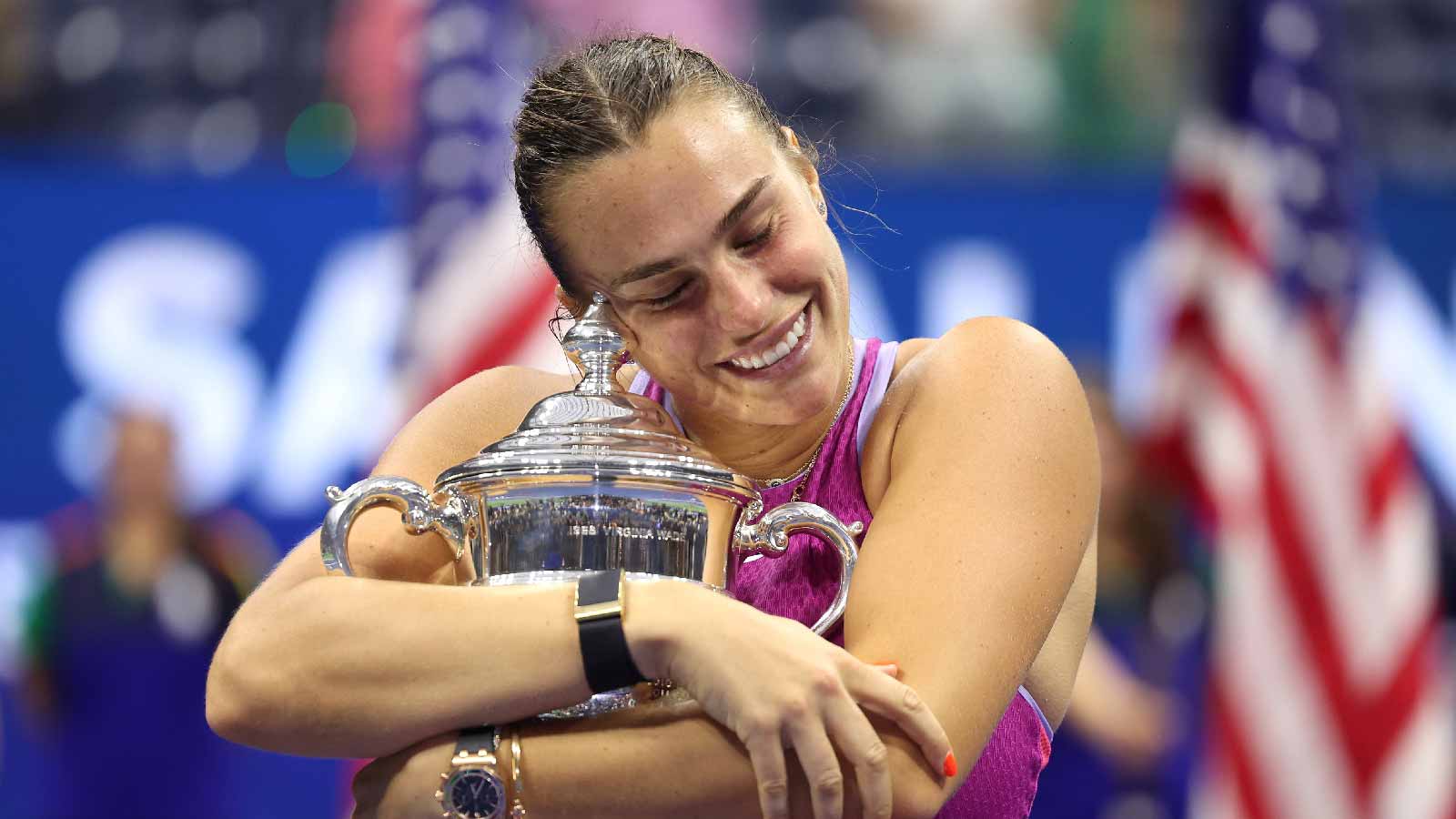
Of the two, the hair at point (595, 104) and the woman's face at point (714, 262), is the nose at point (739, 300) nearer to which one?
the woman's face at point (714, 262)

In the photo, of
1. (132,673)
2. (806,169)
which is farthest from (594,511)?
(132,673)

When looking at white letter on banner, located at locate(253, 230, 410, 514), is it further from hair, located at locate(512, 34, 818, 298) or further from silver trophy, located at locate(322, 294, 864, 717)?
silver trophy, located at locate(322, 294, 864, 717)

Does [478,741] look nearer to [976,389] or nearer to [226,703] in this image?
[226,703]

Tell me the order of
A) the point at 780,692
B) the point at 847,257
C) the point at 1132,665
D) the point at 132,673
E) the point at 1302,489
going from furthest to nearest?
the point at 847,257 → the point at 132,673 → the point at 1132,665 → the point at 1302,489 → the point at 780,692

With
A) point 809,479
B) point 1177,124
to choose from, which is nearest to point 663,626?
point 809,479

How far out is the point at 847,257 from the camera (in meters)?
4.28

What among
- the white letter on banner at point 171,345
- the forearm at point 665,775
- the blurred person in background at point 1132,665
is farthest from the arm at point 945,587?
the white letter on banner at point 171,345

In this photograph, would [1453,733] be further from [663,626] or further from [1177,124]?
[663,626]

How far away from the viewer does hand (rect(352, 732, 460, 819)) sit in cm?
118

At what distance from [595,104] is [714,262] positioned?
0.57ft

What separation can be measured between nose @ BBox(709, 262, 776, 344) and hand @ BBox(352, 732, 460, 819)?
0.42m

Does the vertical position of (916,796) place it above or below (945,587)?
below

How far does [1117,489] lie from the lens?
353 centimetres

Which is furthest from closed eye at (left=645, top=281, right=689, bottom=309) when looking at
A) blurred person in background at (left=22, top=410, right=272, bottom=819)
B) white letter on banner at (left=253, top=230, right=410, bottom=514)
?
white letter on banner at (left=253, top=230, right=410, bottom=514)
